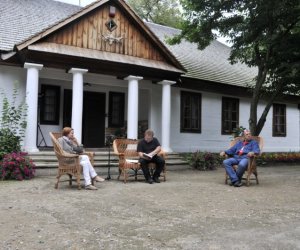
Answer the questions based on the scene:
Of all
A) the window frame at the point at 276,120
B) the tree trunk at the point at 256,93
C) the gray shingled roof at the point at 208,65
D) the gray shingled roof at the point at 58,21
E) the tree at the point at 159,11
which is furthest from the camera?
the tree at the point at 159,11

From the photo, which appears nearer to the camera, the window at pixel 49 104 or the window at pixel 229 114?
the window at pixel 49 104

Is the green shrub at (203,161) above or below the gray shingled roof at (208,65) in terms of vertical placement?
below

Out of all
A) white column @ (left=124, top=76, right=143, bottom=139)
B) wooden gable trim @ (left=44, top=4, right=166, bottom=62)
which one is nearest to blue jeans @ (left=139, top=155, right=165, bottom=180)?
→ white column @ (left=124, top=76, right=143, bottom=139)

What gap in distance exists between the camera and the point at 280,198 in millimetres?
7410

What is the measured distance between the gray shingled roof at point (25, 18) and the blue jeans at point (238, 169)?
22.2ft

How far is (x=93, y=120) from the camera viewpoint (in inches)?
617

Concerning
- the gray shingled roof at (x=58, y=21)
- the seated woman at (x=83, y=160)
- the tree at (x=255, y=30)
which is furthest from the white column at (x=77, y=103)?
the tree at (x=255, y=30)

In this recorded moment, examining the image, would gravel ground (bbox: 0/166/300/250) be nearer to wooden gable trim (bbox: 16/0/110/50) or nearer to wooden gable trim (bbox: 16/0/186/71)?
wooden gable trim (bbox: 16/0/110/50)

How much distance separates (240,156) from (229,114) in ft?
31.2

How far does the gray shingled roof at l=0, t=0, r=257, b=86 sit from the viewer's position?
13.4 meters

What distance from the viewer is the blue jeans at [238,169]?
8789mm

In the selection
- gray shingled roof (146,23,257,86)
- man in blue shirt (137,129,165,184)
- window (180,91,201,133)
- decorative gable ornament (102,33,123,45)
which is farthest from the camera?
gray shingled roof (146,23,257,86)

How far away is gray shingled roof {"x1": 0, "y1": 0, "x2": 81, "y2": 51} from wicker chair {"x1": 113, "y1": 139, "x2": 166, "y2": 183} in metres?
4.51

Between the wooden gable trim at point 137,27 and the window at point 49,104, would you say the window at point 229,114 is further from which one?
the window at point 49,104
